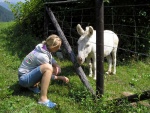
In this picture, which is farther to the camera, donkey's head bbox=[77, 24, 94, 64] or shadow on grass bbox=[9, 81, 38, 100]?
donkey's head bbox=[77, 24, 94, 64]

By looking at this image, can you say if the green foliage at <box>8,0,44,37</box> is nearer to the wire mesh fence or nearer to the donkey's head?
the wire mesh fence

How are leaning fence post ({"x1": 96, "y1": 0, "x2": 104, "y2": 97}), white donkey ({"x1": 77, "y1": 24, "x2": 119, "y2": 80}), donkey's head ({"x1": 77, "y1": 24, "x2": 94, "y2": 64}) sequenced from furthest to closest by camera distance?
1. donkey's head ({"x1": 77, "y1": 24, "x2": 94, "y2": 64})
2. white donkey ({"x1": 77, "y1": 24, "x2": 119, "y2": 80})
3. leaning fence post ({"x1": 96, "y1": 0, "x2": 104, "y2": 97})

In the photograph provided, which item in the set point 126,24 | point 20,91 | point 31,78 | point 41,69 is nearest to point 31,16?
point 126,24

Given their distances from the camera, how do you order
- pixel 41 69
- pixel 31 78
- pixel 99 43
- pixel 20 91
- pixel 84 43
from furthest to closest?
1. pixel 84 43
2. pixel 20 91
3. pixel 31 78
4. pixel 41 69
5. pixel 99 43

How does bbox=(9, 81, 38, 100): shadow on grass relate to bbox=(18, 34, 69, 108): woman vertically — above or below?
below

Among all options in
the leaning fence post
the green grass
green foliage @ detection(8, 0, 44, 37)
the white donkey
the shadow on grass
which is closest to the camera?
the leaning fence post

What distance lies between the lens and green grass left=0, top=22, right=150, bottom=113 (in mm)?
4723

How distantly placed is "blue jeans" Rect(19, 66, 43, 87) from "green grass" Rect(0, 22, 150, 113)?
269 millimetres

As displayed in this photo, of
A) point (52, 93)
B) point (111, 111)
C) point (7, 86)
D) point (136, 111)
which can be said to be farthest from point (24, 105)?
point (136, 111)

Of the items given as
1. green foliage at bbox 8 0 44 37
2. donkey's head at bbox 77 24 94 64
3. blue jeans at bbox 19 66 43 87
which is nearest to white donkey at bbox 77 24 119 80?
donkey's head at bbox 77 24 94 64

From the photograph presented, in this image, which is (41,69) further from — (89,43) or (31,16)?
(31,16)

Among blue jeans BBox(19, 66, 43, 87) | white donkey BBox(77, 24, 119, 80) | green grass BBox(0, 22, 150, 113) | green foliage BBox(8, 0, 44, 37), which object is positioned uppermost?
green foliage BBox(8, 0, 44, 37)

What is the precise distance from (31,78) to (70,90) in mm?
867

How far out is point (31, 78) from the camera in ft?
17.4
